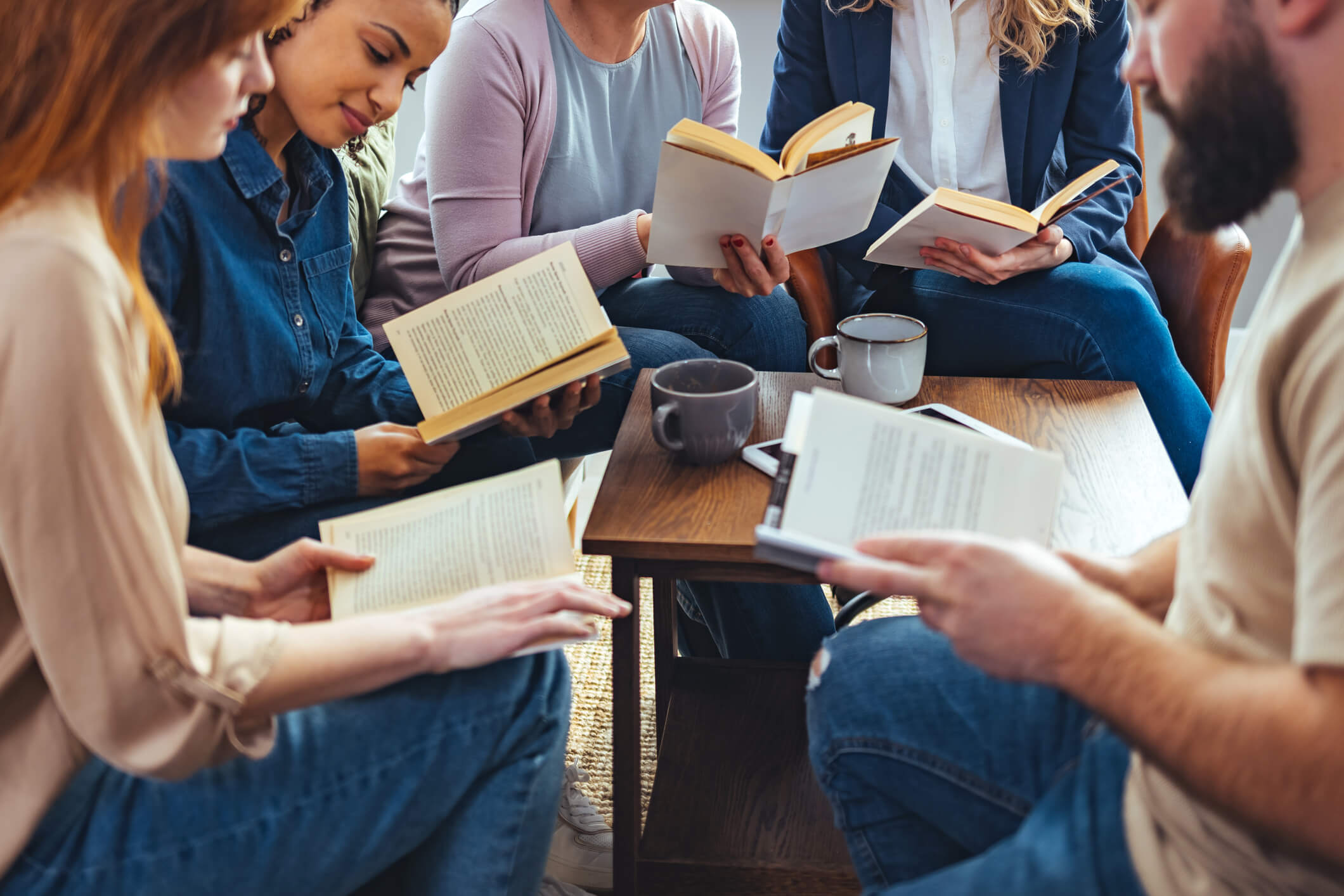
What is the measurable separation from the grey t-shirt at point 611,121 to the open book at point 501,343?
0.54 meters

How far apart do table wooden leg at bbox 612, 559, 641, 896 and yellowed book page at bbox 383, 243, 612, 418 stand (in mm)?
286

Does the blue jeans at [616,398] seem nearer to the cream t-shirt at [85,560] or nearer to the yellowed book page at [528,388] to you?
the yellowed book page at [528,388]

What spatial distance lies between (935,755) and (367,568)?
54 cm

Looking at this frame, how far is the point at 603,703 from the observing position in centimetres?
170

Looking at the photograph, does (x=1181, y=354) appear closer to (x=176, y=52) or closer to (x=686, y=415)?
(x=686, y=415)

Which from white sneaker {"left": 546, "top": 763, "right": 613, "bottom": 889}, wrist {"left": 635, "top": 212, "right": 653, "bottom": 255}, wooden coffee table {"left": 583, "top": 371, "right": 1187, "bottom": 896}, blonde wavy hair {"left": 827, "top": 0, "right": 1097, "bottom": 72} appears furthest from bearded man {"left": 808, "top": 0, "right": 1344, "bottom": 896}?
blonde wavy hair {"left": 827, "top": 0, "right": 1097, "bottom": 72}

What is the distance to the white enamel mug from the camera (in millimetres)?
1220

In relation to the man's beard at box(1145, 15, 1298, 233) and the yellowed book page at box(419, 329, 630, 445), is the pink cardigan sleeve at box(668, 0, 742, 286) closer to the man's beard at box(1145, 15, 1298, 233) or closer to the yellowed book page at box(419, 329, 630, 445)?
the yellowed book page at box(419, 329, 630, 445)

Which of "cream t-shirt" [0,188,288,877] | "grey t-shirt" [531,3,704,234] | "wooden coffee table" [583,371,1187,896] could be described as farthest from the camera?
"grey t-shirt" [531,3,704,234]

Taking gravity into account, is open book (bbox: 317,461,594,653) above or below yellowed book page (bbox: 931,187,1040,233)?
below

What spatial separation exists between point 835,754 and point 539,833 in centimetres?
27

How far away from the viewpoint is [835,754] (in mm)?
907

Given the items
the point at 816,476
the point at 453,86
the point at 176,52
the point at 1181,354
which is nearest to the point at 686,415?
the point at 816,476

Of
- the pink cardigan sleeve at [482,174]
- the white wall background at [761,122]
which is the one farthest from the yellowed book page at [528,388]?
the white wall background at [761,122]
